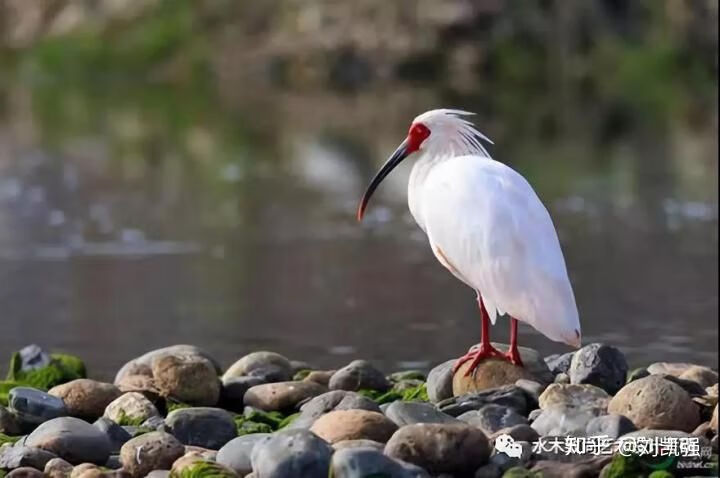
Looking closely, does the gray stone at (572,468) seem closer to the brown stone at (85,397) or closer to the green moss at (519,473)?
the green moss at (519,473)

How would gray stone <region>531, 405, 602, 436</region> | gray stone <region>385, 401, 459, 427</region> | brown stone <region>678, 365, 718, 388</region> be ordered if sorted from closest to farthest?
gray stone <region>531, 405, 602, 436</region>, gray stone <region>385, 401, 459, 427</region>, brown stone <region>678, 365, 718, 388</region>

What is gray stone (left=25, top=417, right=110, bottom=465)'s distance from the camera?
290 inches

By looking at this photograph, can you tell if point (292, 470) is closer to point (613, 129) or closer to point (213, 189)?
point (213, 189)

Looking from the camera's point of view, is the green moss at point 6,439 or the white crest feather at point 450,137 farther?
the white crest feather at point 450,137

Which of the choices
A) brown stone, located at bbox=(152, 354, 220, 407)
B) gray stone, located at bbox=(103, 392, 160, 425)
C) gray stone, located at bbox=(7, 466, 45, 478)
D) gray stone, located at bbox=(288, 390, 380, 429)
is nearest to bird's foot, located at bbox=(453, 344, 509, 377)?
gray stone, located at bbox=(288, 390, 380, 429)

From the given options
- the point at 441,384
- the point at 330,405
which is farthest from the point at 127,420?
the point at 441,384

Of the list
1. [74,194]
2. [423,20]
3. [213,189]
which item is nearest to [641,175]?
[213,189]

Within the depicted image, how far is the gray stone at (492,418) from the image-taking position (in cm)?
750

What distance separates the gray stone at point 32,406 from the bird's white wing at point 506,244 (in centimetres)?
206

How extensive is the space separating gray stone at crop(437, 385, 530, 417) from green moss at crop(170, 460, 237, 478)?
1.36m

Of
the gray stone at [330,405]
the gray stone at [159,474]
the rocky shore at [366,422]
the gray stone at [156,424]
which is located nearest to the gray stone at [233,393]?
the rocky shore at [366,422]

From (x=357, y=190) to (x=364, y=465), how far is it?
56.4ft

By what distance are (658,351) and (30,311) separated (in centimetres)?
526

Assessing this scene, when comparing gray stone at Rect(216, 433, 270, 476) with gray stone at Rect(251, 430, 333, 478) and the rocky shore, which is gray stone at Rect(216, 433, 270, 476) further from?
gray stone at Rect(251, 430, 333, 478)
